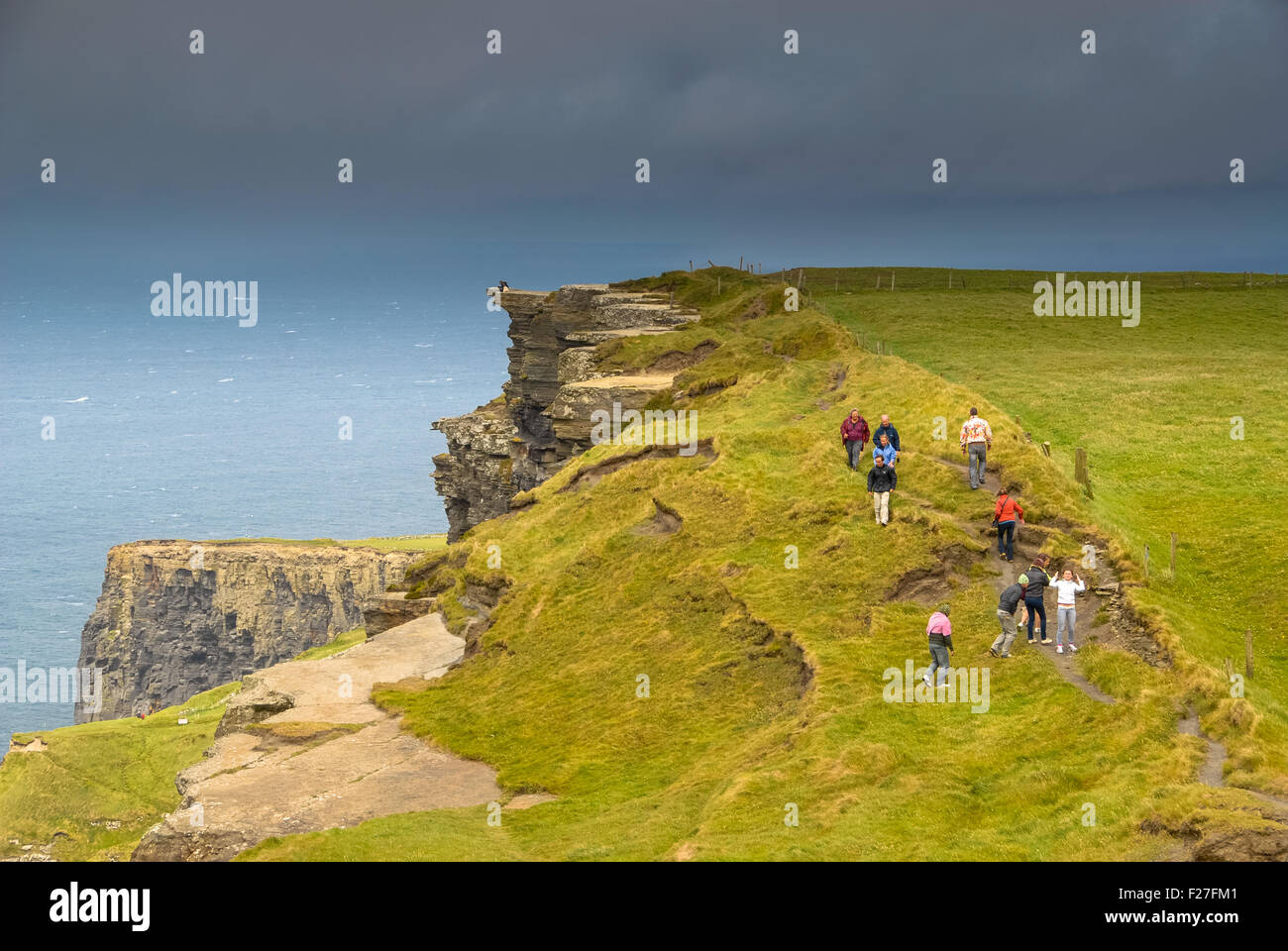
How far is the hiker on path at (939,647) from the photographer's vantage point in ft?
101

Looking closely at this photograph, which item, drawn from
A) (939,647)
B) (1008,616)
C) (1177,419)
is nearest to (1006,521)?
(1008,616)

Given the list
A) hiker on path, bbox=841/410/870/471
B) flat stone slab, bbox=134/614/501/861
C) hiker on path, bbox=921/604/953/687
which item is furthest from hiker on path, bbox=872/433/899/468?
flat stone slab, bbox=134/614/501/861

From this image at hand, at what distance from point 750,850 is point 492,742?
12.7 m

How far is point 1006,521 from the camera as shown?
119 feet

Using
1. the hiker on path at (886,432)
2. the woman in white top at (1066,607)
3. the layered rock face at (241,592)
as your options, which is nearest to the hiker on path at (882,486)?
the hiker on path at (886,432)

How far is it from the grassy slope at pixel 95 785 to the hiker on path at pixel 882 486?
75908mm

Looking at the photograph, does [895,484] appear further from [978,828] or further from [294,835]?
[294,835]

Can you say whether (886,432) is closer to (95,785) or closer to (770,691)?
(770,691)

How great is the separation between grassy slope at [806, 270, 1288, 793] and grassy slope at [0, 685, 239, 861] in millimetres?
62021

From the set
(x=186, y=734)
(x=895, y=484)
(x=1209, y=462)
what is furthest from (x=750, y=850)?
(x=186, y=734)

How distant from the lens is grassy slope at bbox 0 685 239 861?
355 feet

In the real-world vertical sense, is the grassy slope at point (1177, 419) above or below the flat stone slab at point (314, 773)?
above

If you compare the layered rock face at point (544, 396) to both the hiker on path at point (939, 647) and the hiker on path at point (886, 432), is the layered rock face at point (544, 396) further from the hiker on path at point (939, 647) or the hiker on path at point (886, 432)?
the hiker on path at point (939, 647)

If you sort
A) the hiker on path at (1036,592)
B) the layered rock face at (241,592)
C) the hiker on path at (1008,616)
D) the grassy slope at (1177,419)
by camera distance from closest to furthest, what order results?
1. the hiker on path at (1008,616)
2. the hiker on path at (1036,592)
3. the grassy slope at (1177,419)
4. the layered rock face at (241,592)
